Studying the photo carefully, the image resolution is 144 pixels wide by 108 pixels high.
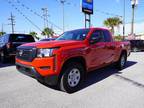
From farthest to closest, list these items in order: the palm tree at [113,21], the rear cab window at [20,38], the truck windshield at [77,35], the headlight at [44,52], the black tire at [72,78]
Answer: the palm tree at [113,21]
the rear cab window at [20,38]
the truck windshield at [77,35]
the black tire at [72,78]
the headlight at [44,52]

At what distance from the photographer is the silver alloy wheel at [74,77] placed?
508cm

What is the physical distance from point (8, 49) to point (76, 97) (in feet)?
21.7

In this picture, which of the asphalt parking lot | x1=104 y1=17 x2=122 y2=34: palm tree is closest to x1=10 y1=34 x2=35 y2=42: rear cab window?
the asphalt parking lot

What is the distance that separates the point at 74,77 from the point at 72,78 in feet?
0.29

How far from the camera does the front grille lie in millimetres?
4789

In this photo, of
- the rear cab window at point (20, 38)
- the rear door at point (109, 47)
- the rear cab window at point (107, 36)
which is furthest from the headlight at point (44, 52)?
the rear cab window at point (20, 38)

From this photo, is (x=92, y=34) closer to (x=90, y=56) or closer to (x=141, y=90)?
(x=90, y=56)

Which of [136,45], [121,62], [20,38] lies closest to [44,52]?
[121,62]

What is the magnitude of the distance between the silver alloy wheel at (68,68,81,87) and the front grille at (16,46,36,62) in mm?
1136

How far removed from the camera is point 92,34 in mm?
5922

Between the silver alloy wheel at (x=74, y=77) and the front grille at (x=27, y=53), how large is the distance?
1.14m

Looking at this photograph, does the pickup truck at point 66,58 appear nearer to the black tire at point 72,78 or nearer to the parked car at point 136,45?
the black tire at point 72,78

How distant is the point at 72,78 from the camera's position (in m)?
5.18

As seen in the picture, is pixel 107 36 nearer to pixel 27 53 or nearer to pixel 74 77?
pixel 74 77
